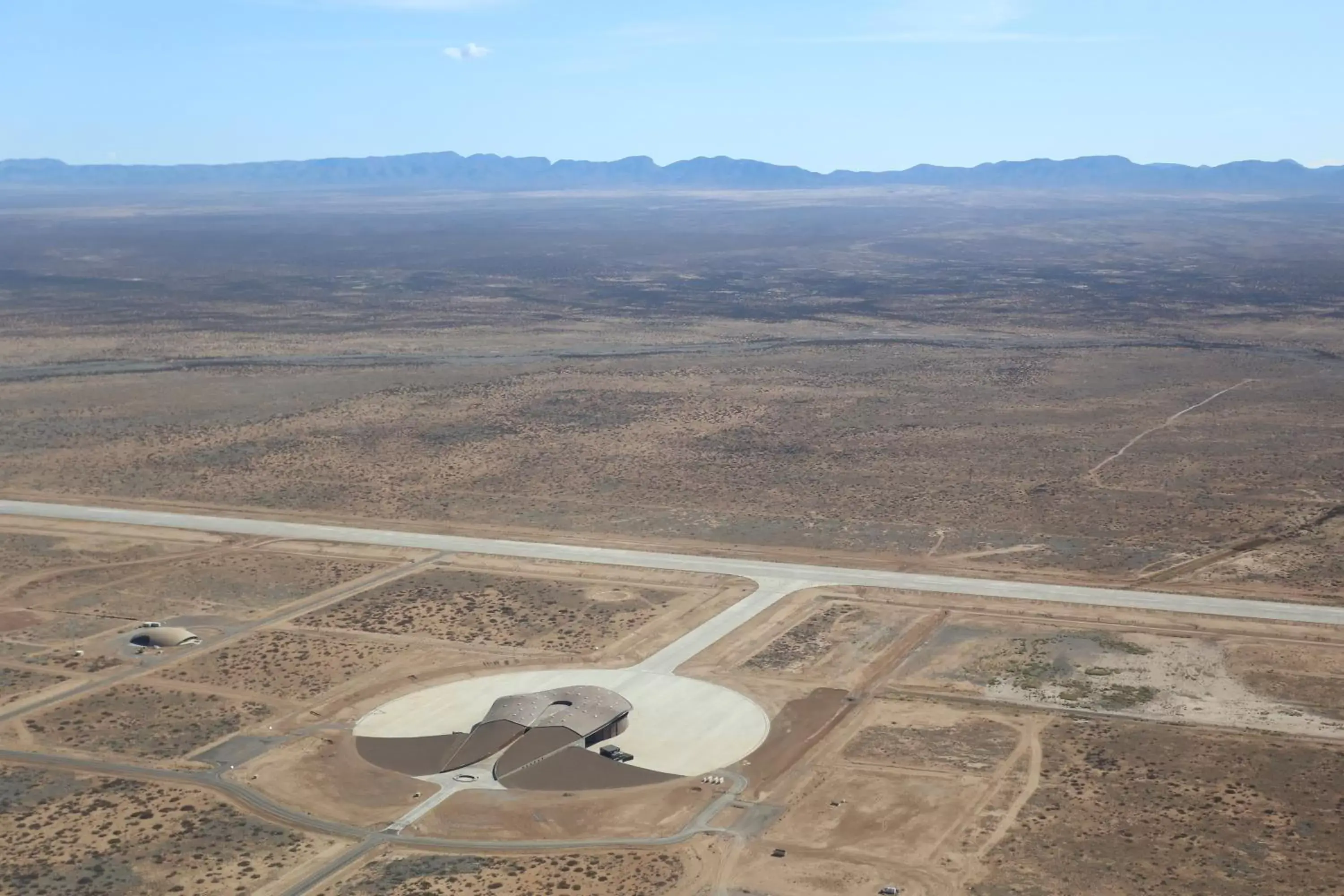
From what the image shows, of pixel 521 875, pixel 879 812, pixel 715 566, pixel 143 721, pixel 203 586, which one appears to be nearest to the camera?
pixel 521 875

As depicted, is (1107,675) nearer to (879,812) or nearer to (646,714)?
(879,812)

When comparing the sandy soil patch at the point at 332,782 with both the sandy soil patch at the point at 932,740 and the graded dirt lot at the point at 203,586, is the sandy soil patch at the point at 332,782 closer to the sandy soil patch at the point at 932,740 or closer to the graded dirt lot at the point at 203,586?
the sandy soil patch at the point at 932,740

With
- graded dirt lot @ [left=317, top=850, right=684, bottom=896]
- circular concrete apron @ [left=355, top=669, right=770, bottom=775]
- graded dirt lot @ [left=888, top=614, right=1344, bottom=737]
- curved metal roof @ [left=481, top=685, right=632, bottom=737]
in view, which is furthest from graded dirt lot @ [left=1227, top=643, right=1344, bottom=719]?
graded dirt lot @ [left=317, top=850, right=684, bottom=896]

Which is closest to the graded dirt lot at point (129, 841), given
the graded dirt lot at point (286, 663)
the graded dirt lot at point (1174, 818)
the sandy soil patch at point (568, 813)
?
the sandy soil patch at point (568, 813)

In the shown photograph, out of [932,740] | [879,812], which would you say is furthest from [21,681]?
[932,740]

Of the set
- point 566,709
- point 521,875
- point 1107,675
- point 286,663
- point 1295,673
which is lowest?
point 521,875

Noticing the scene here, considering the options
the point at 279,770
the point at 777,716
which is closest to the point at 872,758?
the point at 777,716

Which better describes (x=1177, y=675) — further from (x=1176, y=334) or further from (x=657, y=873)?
(x=1176, y=334)
